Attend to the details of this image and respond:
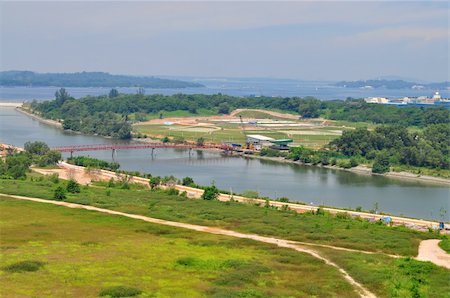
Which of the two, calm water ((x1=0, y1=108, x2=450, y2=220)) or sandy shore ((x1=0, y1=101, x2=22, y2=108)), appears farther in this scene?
sandy shore ((x1=0, y1=101, x2=22, y2=108))

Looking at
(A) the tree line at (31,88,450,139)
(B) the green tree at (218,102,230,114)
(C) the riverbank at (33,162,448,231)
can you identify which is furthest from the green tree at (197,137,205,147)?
(B) the green tree at (218,102,230,114)

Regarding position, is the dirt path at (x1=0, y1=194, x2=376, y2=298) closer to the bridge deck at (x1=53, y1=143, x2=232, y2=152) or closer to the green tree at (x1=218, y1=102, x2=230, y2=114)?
the bridge deck at (x1=53, y1=143, x2=232, y2=152)

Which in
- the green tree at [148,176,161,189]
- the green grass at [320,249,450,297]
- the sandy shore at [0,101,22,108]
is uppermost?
the green grass at [320,249,450,297]

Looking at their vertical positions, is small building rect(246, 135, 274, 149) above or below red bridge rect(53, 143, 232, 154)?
above

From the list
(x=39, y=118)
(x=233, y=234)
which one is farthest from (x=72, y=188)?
(x=39, y=118)

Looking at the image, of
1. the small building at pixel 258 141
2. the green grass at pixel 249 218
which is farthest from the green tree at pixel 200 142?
the green grass at pixel 249 218

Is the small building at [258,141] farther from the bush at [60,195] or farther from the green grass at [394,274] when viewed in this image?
the green grass at [394,274]
